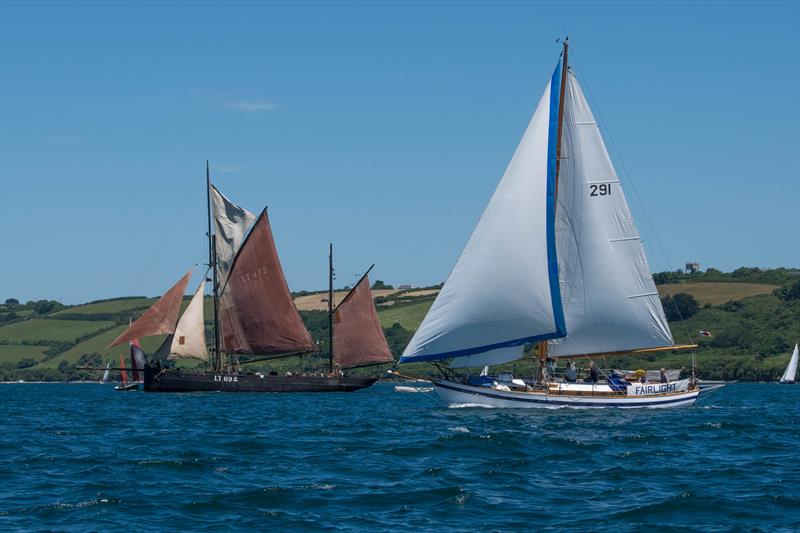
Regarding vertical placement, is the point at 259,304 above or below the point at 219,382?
above

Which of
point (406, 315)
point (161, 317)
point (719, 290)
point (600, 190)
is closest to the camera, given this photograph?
point (600, 190)

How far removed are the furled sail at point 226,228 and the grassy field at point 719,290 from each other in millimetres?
104118

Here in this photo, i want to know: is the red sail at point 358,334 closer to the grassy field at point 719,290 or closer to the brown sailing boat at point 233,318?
the brown sailing boat at point 233,318

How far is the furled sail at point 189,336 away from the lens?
9650 centimetres

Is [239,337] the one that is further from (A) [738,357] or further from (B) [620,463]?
(A) [738,357]

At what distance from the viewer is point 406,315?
18888 cm

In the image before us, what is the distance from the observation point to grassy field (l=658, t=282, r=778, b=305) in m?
187

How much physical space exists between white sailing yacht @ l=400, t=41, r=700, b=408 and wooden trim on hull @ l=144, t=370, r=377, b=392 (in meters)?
41.6

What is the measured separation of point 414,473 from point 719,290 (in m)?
167

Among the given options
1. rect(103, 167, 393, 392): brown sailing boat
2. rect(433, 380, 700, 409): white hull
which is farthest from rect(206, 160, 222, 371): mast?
rect(433, 380, 700, 409): white hull

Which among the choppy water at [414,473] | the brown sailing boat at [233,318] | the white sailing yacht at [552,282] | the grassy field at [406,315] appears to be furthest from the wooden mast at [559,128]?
the grassy field at [406,315]

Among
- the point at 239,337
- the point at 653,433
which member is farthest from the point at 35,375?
the point at 653,433

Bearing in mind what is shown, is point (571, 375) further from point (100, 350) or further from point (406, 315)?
point (100, 350)

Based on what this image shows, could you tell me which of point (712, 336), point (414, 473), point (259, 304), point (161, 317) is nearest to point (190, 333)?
point (161, 317)
